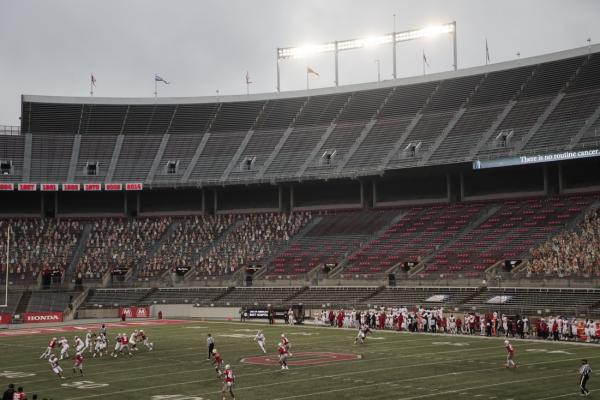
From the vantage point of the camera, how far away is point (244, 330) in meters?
49.5

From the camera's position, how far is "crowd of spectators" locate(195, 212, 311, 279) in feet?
225

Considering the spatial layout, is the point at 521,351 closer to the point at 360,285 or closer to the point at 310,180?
the point at 360,285

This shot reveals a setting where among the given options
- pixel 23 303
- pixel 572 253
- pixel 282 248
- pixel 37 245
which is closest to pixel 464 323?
pixel 572 253

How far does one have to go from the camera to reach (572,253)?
166 feet

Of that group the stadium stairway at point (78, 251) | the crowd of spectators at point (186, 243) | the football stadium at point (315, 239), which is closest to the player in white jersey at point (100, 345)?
the football stadium at point (315, 239)

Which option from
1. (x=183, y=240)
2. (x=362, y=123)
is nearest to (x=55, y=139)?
(x=183, y=240)

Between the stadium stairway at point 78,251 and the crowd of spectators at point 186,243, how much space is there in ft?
19.8

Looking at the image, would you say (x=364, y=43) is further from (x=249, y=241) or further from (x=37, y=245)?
(x=37, y=245)

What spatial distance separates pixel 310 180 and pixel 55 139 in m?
28.4

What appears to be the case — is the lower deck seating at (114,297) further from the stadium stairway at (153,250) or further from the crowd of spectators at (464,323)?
the crowd of spectators at (464,323)

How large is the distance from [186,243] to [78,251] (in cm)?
988

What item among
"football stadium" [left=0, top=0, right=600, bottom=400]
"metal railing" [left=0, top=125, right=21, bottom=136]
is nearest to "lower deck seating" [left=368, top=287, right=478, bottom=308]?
"football stadium" [left=0, top=0, right=600, bottom=400]

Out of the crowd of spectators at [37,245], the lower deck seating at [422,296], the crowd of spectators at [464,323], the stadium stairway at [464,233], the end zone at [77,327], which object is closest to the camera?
the crowd of spectators at [464,323]

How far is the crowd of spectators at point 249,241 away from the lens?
68688 mm
